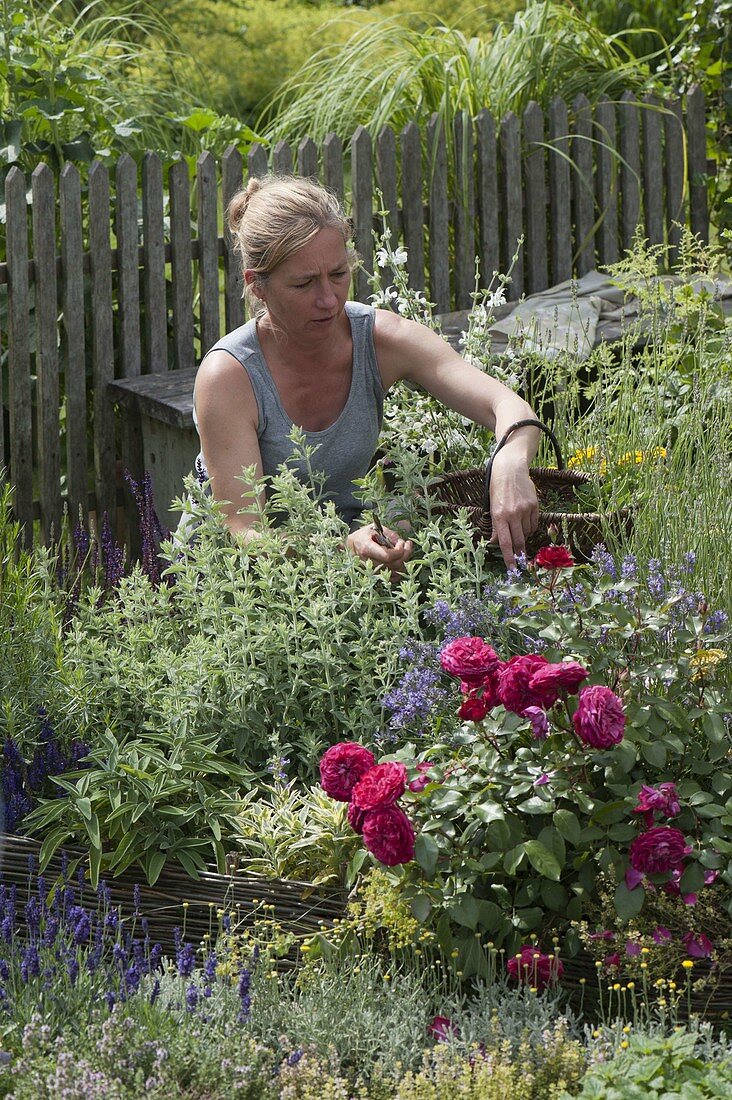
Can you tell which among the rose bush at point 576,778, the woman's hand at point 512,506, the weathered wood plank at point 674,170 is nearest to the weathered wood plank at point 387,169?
the weathered wood plank at point 674,170

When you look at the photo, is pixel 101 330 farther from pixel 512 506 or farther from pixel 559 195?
pixel 512 506

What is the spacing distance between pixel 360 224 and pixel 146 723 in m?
3.49

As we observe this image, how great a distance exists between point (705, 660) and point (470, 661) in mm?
482

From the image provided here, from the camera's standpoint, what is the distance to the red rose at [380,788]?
2.14 meters

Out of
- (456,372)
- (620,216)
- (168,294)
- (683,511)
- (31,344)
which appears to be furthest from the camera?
(620,216)

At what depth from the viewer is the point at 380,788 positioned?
2156mm

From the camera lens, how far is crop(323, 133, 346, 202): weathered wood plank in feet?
18.2

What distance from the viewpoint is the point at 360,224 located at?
5703 mm

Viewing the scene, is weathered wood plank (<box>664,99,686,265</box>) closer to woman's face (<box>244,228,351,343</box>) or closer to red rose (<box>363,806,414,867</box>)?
woman's face (<box>244,228,351,343</box>)

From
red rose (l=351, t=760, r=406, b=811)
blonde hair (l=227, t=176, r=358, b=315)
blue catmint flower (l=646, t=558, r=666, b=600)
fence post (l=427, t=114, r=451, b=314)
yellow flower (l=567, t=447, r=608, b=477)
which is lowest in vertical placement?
red rose (l=351, t=760, r=406, b=811)

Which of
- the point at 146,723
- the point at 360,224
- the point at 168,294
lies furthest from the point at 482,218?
the point at 146,723

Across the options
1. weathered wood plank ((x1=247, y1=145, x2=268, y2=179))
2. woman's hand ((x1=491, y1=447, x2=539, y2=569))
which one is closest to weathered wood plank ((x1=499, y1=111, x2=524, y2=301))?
weathered wood plank ((x1=247, y1=145, x2=268, y2=179))

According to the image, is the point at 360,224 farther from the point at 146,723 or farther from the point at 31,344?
the point at 146,723

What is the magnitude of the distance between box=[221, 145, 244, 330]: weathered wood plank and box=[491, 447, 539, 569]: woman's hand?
270cm
